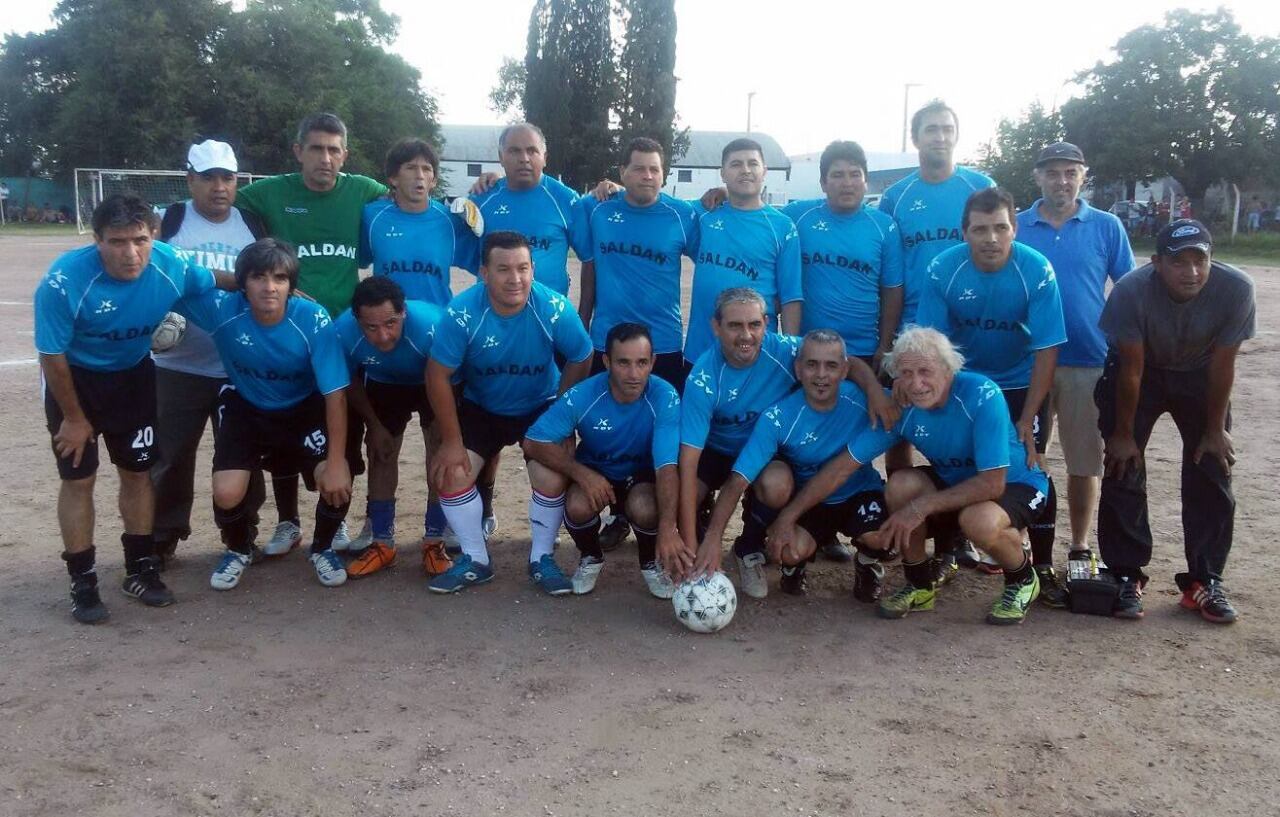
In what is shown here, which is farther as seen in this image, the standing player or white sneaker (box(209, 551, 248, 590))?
white sneaker (box(209, 551, 248, 590))

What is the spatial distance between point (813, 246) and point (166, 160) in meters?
42.9

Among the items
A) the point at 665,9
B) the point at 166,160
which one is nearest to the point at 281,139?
the point at 166,160

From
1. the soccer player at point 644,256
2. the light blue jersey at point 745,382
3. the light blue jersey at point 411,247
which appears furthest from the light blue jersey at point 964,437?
the light blue jersey at point 411,247

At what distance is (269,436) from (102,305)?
1048 mm

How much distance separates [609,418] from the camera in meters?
5.02

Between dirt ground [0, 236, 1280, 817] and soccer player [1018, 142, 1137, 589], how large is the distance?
66cm

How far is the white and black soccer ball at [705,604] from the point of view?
4.48 metres

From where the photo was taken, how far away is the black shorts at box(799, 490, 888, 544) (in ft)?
15.8

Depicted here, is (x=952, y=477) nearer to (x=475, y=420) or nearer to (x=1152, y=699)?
(x=1152, y=699)

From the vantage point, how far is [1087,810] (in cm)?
313

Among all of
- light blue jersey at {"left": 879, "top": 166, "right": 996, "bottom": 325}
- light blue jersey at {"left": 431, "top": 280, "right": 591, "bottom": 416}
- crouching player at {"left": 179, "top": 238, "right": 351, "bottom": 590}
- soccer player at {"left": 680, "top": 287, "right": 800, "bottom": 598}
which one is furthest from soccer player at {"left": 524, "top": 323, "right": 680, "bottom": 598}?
light blue jersey at {"left": 879, "top": 166, "right": 996, "bottom": 325}

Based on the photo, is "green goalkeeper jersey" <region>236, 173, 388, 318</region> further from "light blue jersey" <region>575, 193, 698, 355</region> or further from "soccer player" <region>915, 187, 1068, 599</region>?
"soccer player" <region>915, 187, 1068, 599</region>

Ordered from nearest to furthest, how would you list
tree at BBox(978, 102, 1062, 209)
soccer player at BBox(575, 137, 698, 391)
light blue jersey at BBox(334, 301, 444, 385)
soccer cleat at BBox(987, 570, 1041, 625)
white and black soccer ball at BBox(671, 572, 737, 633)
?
white and black soccer ball at BBox(671, 572, 737, 633), soccer cleat at BBox(987, 570, 1041, 625), light blue jersey at BBox(334, 301, 444, 385), soccer player at BBox(575, 137, 698, 391), tree at BBox(978, 102, 1062, 209)

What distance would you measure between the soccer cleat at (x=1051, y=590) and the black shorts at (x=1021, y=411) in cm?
60
